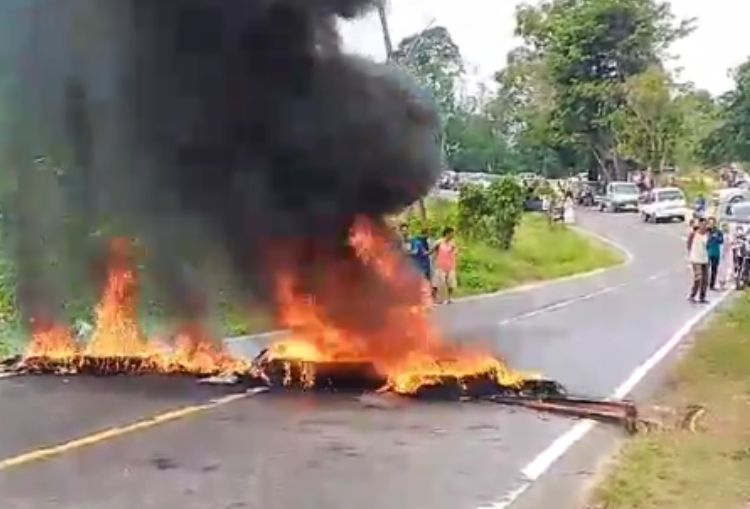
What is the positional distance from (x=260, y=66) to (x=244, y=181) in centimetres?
106

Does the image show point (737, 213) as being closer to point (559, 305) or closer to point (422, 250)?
point (559, 305)

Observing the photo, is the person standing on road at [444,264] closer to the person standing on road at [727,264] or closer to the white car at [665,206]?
the person standing on road at [727,264]

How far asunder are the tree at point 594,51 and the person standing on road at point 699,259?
27290 millimetres

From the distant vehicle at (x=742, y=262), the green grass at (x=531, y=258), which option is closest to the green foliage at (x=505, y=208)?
the green grass at (x=531, y=258)

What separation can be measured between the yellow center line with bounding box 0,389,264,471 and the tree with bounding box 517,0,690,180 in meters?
40.5

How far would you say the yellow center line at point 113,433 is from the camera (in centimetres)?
805

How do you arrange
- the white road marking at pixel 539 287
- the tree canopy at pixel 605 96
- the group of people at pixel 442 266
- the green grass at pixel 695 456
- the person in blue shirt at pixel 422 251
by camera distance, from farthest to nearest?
1. the tree canopy at pixel 605 96
2. the group of people at pixel 442 266
3. the person in blue shirt at pixel 422 251
4. the white road marking at pixel 539 287
5. the green grass at pixel 695 456

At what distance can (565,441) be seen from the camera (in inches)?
358

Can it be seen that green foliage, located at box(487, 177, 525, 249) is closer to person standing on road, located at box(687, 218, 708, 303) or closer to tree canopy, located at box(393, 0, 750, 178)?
person standing on road, located at box(687, 218, 708, 303)

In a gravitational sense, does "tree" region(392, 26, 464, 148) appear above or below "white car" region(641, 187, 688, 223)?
above

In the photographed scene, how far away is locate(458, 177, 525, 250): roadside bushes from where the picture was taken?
93.9 ft

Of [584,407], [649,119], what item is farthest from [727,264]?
[649,119]

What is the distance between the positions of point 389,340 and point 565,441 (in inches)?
102

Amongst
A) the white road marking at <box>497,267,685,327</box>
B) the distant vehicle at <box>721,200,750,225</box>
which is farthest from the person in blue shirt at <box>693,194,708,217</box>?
the white road marking at <box>497,267,685,327</box>
